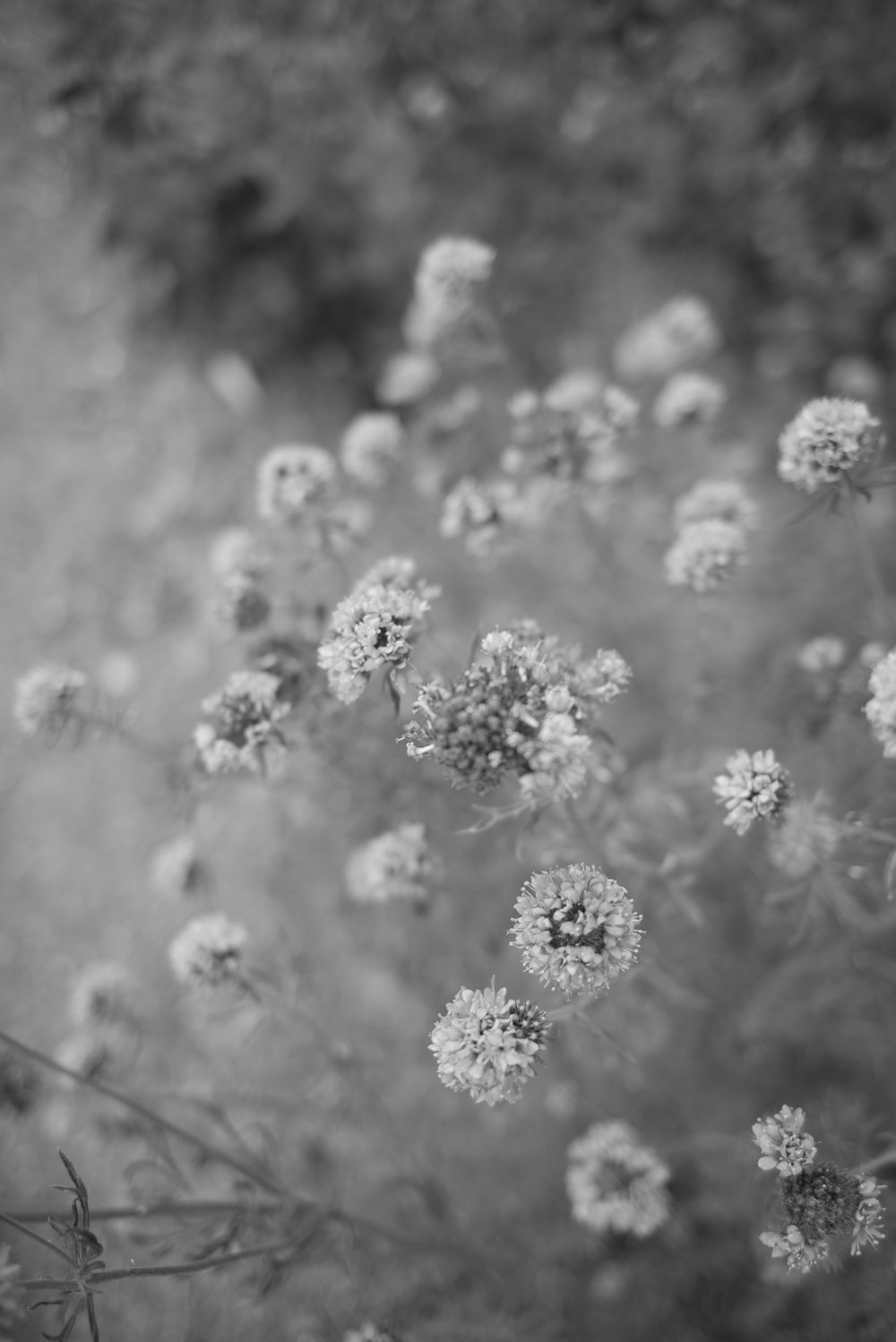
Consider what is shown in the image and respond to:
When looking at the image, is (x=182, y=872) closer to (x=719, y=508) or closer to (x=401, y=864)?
(x=401, y=864)

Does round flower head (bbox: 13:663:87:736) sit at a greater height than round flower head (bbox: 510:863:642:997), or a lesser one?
greater

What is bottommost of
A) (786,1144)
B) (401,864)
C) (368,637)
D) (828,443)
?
(786,1144)

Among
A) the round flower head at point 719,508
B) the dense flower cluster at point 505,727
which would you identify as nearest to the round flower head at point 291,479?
the dense flower cluster at point 505,727

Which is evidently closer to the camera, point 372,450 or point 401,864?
point 401,864

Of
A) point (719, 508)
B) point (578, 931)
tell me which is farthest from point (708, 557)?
point (578, 931)

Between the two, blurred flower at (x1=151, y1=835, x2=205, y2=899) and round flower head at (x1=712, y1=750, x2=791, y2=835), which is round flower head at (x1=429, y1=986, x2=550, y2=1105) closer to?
round flower head at (x1=712, y1=750, x2=791, y2=835)

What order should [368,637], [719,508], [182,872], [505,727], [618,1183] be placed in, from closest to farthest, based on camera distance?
1. [505,727]
2. [368,637]
3. [618,1183]
4. [719,508]
5. [182,872]

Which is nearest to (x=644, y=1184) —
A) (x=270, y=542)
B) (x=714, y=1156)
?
(x=714, y=1156)

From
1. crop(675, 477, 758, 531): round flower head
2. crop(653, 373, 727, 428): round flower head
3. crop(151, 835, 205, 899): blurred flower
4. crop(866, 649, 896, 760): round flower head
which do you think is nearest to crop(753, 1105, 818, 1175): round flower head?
crop(866, 649, 896, 760): round flower head
